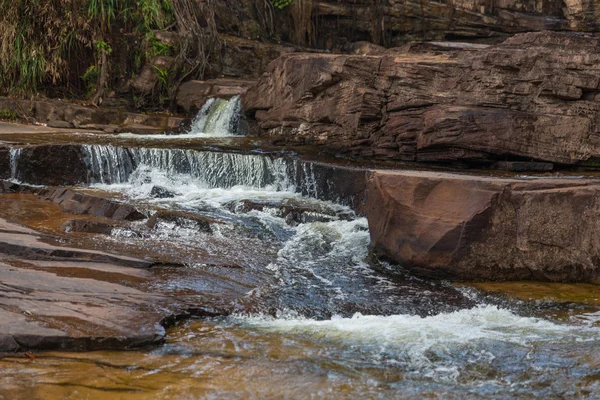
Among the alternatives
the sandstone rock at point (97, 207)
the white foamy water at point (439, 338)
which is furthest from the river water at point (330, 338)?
the sandstone rock at point (97, 207)

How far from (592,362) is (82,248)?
3.82 meters

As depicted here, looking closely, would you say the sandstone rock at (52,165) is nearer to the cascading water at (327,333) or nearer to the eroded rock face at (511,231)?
the cascading water at (327,333)

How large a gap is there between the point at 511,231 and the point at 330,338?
2160 mm

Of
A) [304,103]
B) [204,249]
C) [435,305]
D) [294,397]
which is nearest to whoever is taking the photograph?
[294,397]

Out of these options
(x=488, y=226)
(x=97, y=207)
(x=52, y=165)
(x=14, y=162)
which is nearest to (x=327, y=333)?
(x=488, y=226)

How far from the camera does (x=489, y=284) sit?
590cm

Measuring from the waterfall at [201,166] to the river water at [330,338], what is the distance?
5.92 feet

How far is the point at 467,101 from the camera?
949 cm

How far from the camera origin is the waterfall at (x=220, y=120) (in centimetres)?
1263

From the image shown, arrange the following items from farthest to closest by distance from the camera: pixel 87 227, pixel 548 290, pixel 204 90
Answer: pixel 204 90, pixel 87 227, pixel 548 290

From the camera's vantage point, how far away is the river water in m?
3.72

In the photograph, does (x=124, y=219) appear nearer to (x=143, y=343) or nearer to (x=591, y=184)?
(x=143, y=343)

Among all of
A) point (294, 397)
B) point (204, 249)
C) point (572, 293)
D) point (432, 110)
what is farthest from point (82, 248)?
point (432, 110)

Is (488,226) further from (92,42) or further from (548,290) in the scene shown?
(92,42)
